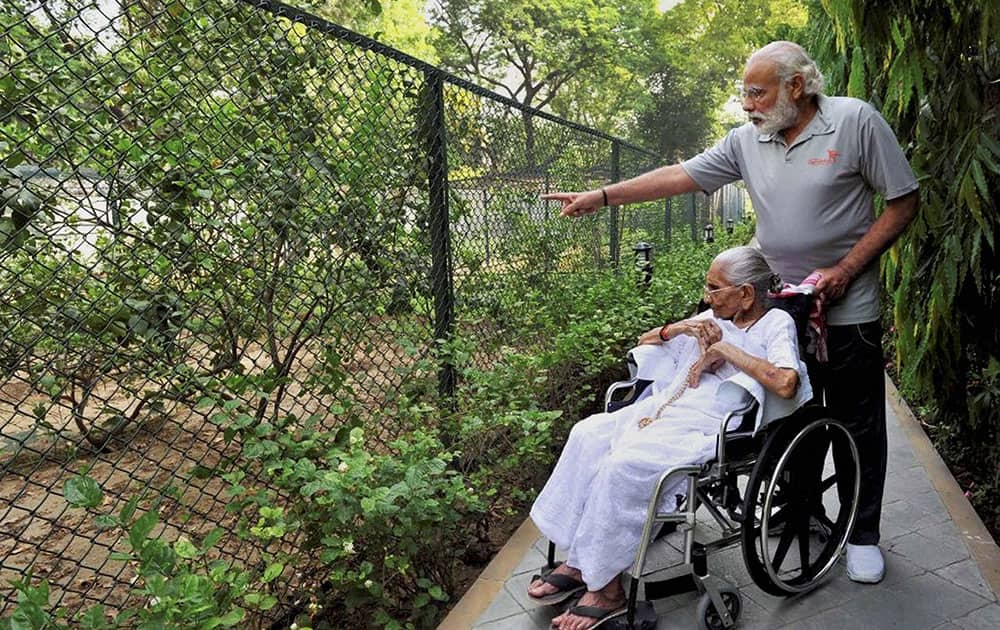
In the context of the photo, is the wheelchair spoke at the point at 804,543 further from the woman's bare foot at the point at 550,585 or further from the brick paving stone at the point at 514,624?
the brick paving stone at the point at 514,624

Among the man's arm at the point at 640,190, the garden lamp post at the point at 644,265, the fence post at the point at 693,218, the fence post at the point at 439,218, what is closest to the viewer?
the man's arm at the point at 640,190

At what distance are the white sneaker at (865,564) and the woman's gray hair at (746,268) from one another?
110 cm

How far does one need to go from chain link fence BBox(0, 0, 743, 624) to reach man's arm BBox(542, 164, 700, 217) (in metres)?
0.79

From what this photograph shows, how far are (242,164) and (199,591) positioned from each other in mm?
1454

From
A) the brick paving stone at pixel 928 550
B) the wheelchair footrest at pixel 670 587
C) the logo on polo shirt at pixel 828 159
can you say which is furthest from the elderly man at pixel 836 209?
the wheelchair footrest at pixel 670 587

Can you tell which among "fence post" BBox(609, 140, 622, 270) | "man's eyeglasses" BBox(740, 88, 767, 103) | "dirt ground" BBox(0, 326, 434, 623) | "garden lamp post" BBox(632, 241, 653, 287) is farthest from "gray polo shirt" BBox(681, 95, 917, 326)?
"fence post" BBox(609, 140, 622, 270)

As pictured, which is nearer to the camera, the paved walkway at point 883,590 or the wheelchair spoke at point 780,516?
the paved walkway at point 883,590

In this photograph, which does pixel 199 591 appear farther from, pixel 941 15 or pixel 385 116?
pixel 941 15

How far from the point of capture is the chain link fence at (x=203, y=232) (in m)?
1.93

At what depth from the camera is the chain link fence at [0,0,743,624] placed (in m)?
1.93

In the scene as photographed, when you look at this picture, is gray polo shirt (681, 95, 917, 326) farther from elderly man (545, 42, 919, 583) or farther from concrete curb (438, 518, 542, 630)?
concrete curb (438, 518, 542, 630)

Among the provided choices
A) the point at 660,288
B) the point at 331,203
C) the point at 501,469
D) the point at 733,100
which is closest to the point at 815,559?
the point at 501,469

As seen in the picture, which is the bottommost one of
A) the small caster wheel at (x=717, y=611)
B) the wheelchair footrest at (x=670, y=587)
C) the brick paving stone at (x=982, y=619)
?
the brick paving stone at (x=982, y=619)

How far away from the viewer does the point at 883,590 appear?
2562mm
